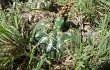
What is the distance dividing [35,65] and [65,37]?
34 cm

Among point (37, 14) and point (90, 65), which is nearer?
point (90, 65)

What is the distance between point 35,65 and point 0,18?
0.60 meters

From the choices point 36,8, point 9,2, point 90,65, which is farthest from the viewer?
point 9,2

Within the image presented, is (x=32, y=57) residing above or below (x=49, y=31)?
below

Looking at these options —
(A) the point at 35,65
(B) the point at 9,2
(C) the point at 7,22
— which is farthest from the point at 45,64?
(B) the point at 9,2

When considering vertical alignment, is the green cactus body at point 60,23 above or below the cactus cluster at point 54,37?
above

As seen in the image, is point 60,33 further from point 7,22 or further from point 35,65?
point 7,22

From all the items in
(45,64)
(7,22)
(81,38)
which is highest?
(7,22)

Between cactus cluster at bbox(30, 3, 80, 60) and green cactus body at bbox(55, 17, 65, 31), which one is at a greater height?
green cactus body at bbox(55, 17, 65, 31)

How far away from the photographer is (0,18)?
278 cm

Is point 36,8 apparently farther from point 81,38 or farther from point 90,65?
point 90,65

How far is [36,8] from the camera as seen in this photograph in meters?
2.94

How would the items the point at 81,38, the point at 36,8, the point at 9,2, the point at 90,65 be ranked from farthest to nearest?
the point at 9,2, the point at 36,8, the point at 81,38, the point at 90,65

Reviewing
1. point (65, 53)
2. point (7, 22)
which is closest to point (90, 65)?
point (65, 53)
